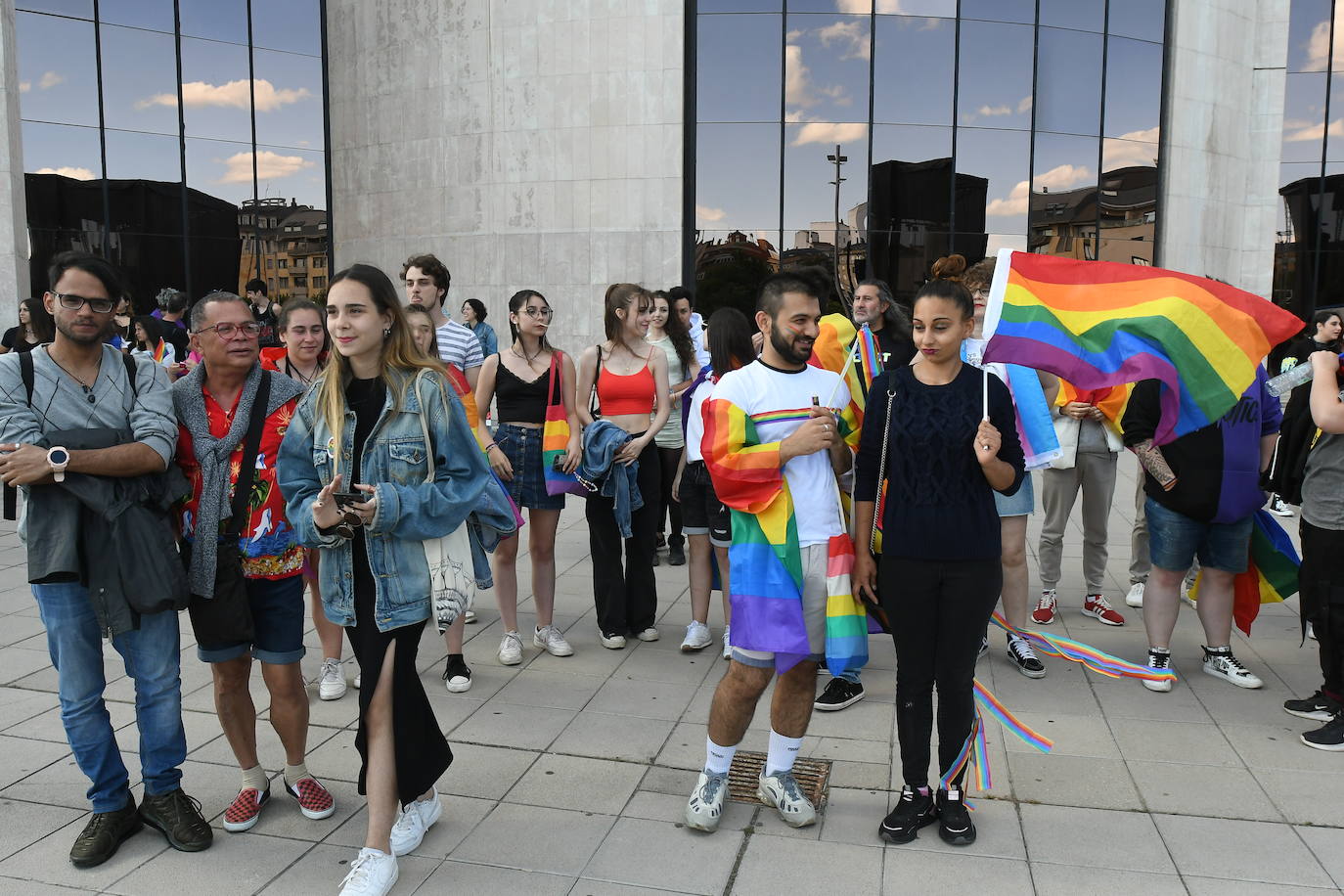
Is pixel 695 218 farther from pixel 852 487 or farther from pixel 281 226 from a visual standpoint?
pixel 852 487

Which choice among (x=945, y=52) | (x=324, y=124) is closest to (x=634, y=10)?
(x=945, y=52)

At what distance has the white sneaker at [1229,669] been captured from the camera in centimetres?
532

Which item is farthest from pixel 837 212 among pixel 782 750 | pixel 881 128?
pixel 782 750

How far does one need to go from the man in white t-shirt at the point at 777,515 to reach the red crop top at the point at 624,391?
2403mm

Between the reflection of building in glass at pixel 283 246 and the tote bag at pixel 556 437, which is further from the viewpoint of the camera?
the reflection of building in glass at pixel 283 246

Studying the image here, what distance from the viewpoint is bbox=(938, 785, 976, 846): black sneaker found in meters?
3.68

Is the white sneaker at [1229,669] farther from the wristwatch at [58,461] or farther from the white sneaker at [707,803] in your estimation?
the wristwatch at [58,461]

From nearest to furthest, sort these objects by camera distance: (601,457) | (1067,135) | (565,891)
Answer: (565,891), (601,457), (1067,135)

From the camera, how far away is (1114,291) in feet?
13.1

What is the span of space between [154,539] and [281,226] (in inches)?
699

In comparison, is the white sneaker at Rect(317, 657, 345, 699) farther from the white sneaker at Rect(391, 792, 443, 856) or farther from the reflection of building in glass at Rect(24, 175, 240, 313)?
the reflection of building in glass at Rect(24, 175, 240, 313)

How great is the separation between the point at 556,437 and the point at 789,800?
272 centimetres

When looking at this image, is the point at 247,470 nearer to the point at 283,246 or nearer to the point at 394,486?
the point at 394,486

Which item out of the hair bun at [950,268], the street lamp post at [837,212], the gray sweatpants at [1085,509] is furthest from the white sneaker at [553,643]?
the street lamp post at [837,212]
